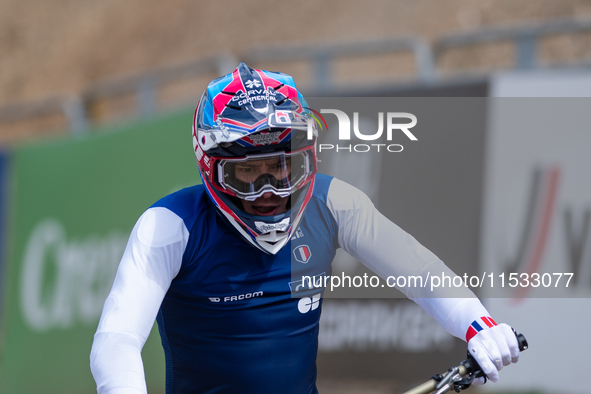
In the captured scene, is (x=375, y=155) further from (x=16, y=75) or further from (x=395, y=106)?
(x=16, y=75)

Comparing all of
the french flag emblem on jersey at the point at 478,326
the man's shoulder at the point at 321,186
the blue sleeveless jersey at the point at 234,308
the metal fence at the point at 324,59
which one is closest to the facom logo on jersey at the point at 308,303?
the blue sleeveless jersey at the point at 234,308

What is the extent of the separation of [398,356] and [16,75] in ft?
85.5

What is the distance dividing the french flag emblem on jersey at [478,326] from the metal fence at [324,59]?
3.92 m

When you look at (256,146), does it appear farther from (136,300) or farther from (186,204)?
(136,300)

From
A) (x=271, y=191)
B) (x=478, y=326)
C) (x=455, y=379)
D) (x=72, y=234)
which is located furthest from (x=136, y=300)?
(x=72, y=234)

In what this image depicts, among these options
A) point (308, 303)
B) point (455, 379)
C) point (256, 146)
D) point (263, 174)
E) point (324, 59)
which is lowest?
point (455, 379)

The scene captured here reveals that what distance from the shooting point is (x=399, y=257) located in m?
3.31

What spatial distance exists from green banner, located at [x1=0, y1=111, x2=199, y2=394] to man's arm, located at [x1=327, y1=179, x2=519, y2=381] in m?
4.15

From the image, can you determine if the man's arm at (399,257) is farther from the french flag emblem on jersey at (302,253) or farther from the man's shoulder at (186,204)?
the man's shoulder at (186,204)

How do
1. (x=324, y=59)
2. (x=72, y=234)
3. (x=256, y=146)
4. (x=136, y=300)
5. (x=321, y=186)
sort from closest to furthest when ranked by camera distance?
(x=136, y=300)
(x=256, y=146)
(x=321, y=186)
(x=324, y=59)
(x=72, y=234)

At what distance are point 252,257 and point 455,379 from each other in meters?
1.05

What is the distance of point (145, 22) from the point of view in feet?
91.0

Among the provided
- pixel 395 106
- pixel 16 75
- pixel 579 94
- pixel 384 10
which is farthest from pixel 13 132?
pixel 579 94

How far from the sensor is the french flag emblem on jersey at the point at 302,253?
10.9 feet
